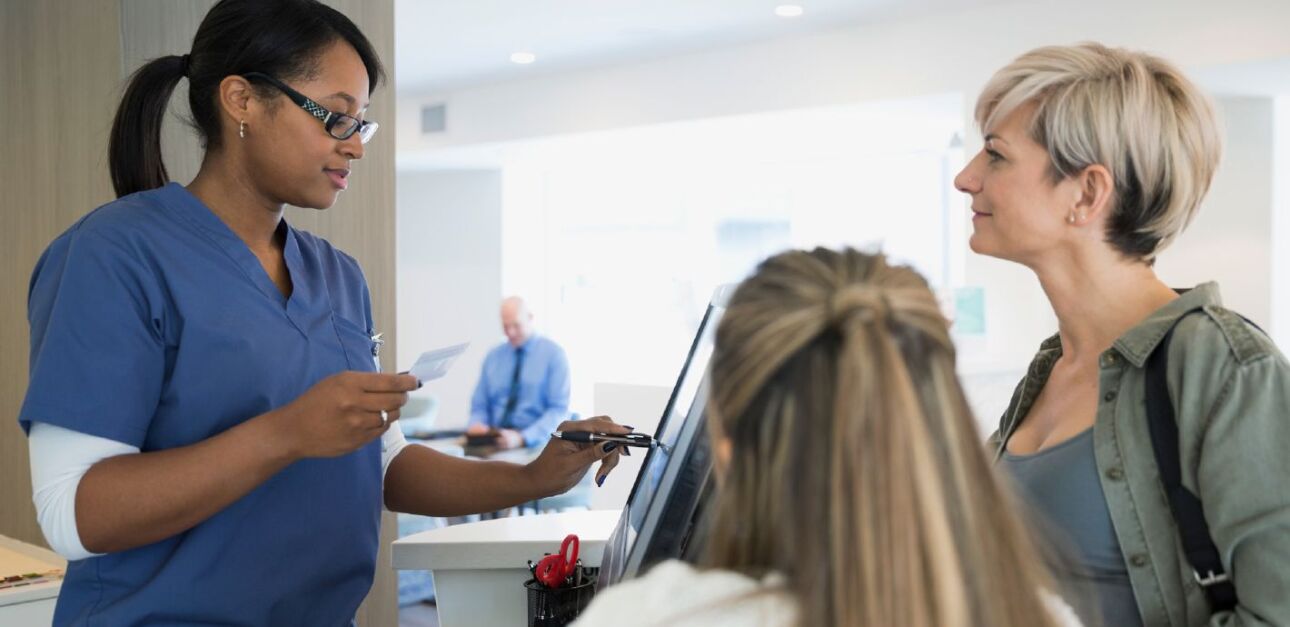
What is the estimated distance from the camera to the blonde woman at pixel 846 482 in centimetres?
74

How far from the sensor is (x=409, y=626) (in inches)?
207

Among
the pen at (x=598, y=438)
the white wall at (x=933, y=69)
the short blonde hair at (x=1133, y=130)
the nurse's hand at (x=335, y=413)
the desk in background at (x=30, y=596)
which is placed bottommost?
the desk in background at (x=30, y=596)

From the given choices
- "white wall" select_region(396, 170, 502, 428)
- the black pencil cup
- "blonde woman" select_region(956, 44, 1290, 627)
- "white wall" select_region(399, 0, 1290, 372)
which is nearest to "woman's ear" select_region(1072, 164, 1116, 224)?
"blonde woman" select_region(956, 44, 1290, 627)

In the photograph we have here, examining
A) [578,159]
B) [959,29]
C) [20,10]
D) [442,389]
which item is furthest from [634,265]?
[20,10]

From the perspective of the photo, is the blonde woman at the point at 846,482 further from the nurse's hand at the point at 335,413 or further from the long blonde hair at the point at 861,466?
the nurse's hand at the point at 335,413

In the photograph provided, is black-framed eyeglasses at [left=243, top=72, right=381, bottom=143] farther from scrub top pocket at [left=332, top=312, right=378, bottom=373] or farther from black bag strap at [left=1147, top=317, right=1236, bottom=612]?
black bag strap at [left=1147, top=317, right=1236, bottom=612]

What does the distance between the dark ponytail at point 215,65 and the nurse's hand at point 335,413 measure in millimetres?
423

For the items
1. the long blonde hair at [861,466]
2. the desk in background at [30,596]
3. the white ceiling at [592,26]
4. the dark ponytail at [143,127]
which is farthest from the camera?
the white ceiling at [592,26]

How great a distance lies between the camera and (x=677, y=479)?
113 centimetres

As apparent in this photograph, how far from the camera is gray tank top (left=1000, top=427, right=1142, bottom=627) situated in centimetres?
129

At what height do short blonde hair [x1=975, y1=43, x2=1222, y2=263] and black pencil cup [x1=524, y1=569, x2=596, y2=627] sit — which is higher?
short blonde hair [x1=975, y1=43, x2=1222, y2=263]

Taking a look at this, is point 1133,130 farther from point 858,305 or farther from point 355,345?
point 355,345

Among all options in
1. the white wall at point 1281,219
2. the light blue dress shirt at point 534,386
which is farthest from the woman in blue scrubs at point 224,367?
the white wall at point 1281,219

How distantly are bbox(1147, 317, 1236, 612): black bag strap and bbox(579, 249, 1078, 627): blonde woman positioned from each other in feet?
1.56
